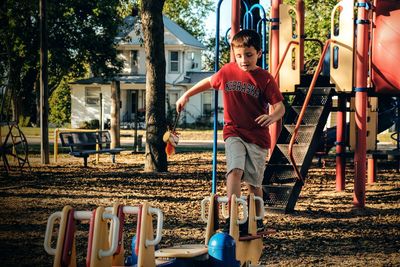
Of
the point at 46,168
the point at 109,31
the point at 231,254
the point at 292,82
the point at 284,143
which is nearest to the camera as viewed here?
the point at 231,254

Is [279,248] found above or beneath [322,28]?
beneath

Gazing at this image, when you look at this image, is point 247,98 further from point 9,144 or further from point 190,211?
point 9,144

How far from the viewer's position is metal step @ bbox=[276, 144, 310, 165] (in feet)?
31.5

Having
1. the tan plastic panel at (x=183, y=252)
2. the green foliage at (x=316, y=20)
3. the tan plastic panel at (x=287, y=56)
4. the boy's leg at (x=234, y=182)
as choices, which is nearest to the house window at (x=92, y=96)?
the green foliage at (x=316, y=20)

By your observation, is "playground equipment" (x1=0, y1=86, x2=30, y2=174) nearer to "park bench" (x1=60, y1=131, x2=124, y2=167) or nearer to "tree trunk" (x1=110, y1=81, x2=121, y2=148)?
"park bench" (x1=60, y1=131, x2=124, y2=167)

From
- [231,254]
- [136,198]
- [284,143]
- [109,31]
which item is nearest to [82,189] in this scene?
[136,198]

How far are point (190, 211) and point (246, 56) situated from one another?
11.9ft

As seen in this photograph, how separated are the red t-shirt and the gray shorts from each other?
55 millimetres

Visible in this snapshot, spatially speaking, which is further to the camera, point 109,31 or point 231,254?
point 109,31

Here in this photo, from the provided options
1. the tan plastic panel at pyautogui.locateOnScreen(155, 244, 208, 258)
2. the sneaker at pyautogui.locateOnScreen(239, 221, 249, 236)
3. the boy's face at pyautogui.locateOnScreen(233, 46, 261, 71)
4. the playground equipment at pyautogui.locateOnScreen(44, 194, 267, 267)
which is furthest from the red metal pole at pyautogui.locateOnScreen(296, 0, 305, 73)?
the tan plastic panel at pyautogui.locateOnScreen(155, 244, 208, 258)

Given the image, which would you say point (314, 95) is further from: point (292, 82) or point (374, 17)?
point (374, 17)

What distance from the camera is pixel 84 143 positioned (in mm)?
16328

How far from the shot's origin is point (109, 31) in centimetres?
3638

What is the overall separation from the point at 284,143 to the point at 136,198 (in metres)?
2.35
